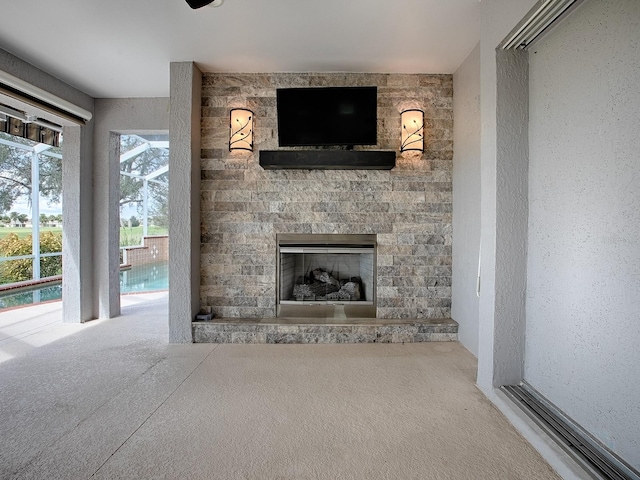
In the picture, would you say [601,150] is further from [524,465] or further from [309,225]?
[309,225]

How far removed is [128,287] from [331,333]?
5.49 metres

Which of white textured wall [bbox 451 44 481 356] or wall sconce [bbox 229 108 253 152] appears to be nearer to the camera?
white textured wall [bbox 451 44 481 356]

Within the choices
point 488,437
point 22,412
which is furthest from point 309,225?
point 22,412

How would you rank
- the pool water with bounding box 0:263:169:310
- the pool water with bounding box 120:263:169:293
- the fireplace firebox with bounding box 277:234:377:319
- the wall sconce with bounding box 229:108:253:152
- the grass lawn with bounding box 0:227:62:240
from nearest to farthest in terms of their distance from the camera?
the wall sconce with bounding box 229:108:253:152 < the fireplace firebox with bounding box 277:234:377:319 < the pool water with bounding box 0:263:169:310 < the grass lawn with bounding box 0:227:62:240 < the pool water with bounding box 120:263:169:293

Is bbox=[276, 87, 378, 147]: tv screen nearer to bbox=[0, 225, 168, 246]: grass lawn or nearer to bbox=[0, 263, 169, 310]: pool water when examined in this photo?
bbox=[0, 263, 169, 310]: pool water

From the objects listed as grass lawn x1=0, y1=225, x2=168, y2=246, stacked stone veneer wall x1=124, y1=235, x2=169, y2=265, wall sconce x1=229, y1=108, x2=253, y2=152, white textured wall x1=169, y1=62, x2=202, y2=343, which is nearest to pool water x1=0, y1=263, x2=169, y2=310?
stacked stone veneer wall x1=124, y1=235, x2=169, y2=265

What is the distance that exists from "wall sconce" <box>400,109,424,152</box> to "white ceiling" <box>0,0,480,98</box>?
17.6 inches

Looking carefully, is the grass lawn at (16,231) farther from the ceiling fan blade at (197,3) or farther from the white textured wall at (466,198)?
the white textured wall at (466,198)

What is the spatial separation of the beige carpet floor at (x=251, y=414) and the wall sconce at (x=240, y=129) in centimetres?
190

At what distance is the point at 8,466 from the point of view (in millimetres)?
1398

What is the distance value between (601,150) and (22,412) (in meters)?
3.33

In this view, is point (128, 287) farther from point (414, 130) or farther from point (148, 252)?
point (414, 130)

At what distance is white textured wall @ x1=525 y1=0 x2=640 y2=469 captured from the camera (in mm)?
1302

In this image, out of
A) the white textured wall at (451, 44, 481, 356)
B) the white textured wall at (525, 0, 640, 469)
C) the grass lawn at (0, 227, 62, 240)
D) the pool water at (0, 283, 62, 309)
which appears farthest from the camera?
the grass lawn at (0, 227, 62, 240)
